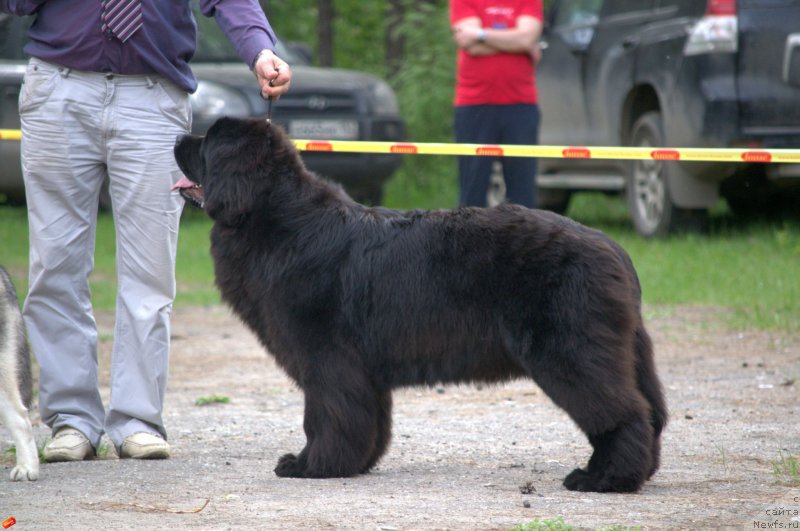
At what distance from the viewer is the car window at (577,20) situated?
1236 centimetres

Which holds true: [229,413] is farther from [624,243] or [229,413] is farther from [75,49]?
[624,243]

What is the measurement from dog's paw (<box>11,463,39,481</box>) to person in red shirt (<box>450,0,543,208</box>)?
13.6ft

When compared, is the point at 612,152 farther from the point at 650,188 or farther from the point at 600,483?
the point at 650,188

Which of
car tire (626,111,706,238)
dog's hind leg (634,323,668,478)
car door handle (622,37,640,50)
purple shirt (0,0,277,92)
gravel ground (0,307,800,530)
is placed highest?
car door handle (622,37,640,50)

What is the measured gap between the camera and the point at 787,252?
10.5m

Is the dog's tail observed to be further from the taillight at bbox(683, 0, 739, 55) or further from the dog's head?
the taillight at bbox(683, 0, 739, 55)

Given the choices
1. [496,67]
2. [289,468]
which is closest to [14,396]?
[289,468]

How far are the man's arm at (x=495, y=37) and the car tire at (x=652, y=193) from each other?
295 cm

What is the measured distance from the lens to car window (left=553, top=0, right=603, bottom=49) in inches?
487

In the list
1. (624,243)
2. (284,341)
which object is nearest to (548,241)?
(284,341)

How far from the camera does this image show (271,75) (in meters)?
5.06

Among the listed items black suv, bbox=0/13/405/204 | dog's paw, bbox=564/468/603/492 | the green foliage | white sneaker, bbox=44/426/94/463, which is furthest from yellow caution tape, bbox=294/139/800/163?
the green foliage

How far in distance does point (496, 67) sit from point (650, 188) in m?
3.64

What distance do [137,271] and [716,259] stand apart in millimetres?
6303
